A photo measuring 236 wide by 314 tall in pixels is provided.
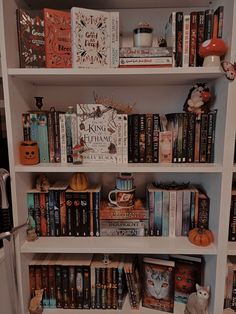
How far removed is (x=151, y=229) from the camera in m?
1.09

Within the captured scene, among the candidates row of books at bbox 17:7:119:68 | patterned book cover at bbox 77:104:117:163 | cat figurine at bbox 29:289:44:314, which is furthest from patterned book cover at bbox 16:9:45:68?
cat figurine at bbox 29:289:44:314

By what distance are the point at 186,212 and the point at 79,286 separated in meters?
0.59

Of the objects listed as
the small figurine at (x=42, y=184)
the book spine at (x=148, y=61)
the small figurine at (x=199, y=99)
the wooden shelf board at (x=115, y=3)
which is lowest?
the small figurine at (x=42, y=184)

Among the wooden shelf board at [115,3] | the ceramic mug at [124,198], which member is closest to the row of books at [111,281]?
the ceramic mug at [124,198]

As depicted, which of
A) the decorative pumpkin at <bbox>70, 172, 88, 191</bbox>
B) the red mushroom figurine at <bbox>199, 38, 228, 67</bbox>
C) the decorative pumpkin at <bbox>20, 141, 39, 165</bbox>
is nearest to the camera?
the red mushroom figurine at <bbox>199, 38, 228, 67</bbox>

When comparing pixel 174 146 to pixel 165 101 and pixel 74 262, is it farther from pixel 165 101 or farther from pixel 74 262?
pixel 74 262

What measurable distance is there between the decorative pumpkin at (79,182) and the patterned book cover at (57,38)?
1.51ft

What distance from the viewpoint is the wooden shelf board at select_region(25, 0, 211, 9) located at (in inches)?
39.6

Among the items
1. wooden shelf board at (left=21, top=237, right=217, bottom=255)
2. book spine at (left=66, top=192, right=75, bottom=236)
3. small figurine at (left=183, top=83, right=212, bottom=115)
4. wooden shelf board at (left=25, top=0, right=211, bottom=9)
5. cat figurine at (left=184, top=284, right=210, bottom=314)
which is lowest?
cat figurine at (left=184, top=284, right=210, bottom=314)

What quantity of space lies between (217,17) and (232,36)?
14 centimetres

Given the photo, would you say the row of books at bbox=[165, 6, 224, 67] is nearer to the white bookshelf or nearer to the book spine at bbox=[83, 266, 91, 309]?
the white bookshelf

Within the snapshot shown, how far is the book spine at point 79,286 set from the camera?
110 cm

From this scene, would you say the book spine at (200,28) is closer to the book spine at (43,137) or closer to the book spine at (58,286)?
the book spine at (43,137)

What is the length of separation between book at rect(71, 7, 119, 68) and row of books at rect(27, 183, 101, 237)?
1.76 ft
